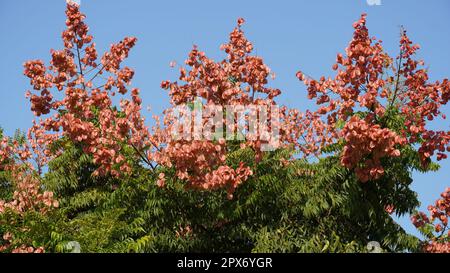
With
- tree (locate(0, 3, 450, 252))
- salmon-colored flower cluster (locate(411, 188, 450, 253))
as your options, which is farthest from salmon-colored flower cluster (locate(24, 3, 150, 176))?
salmon-colored flower cluster (locate(411, 188, 450, 253))

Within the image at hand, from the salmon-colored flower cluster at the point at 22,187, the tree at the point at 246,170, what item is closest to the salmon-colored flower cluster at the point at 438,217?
the tree at the point at 246,170

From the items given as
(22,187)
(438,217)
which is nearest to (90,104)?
(22,187)

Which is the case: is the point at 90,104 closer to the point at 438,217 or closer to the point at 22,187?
the point at 22,187

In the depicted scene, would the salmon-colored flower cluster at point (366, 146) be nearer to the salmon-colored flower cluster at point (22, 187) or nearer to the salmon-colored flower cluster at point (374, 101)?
the salmon-colored flower cluster at point (374, 101)

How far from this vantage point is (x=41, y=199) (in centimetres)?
1090

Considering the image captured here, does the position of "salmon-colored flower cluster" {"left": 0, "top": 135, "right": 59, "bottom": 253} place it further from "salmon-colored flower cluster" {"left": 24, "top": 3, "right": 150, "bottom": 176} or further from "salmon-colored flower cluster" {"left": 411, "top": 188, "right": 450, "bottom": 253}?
"salmon-colored flower cluster" {"left": 411, "top": 188, "right": 450, "bottom": 253}

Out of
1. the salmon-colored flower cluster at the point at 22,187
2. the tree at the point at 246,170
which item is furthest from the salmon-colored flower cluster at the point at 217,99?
the salmon-colored flower cluster at the point at 22,187

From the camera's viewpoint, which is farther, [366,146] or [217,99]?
[217,99]

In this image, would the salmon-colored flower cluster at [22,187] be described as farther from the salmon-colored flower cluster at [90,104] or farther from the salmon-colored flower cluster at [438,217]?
the salmon-colored flower cluster at [438,217]

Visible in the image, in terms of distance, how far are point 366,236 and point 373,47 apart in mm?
3023

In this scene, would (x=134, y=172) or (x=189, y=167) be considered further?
(x=134, y=172)
